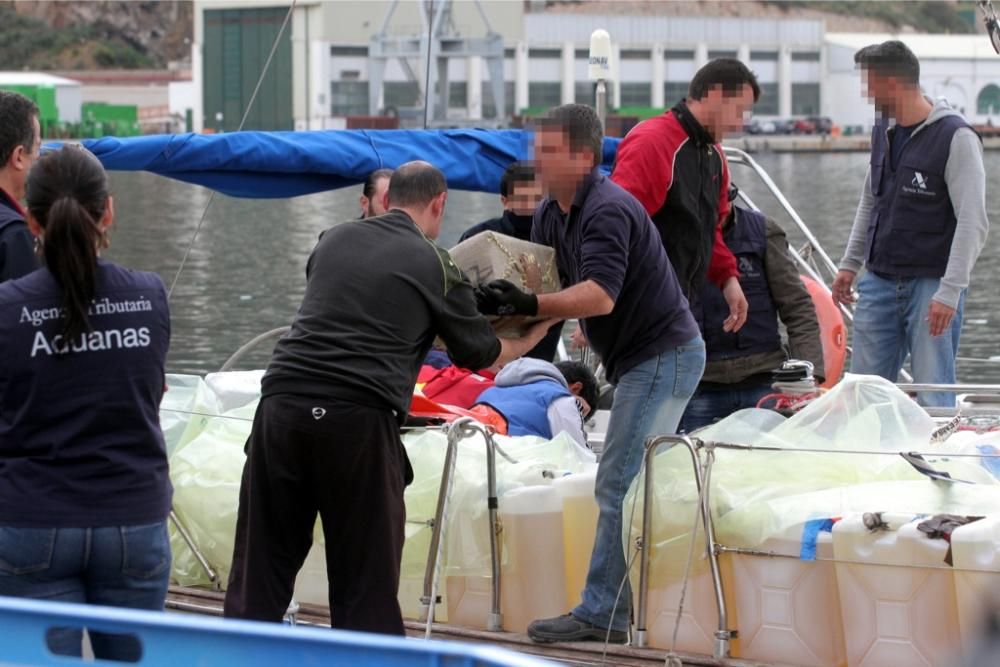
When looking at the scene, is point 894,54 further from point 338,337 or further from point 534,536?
point 338,337

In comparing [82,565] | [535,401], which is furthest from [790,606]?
[82,565]

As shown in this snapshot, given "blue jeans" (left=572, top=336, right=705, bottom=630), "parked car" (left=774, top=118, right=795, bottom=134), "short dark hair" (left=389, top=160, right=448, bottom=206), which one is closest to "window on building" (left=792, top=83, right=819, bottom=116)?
"parked car" (left=774, top=118, right=795, bottom=134)

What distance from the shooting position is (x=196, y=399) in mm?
6254

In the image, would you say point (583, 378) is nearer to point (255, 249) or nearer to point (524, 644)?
point (524, 644)

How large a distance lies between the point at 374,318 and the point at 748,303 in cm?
293

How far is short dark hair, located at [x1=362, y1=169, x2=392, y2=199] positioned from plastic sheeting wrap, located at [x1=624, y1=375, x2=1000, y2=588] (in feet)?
8.40

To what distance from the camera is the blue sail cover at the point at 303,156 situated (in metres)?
7.04

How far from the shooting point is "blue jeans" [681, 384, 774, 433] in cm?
660

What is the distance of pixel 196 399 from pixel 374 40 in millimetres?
68447

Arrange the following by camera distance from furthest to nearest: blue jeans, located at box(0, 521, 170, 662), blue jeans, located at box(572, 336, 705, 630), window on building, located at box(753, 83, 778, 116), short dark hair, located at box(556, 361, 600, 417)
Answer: window on building, located at box(753, 83, 778, 116)
short dark hair, located at box(556, 361, 600, 417)
blue jeans, located at box(572, 336, 705, 630)
blue jeans, located at box(0, 521, 170, 662)

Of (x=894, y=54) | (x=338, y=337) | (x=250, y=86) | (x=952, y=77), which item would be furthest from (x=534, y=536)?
(x=952, y=77)

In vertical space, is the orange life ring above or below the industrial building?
below

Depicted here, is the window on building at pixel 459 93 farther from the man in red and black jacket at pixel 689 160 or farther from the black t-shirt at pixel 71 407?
the black t-shirt at pixel 71 407

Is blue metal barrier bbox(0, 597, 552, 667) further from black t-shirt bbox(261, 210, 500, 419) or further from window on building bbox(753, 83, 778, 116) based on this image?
window on building bbox(753, 83, 778, 116)
